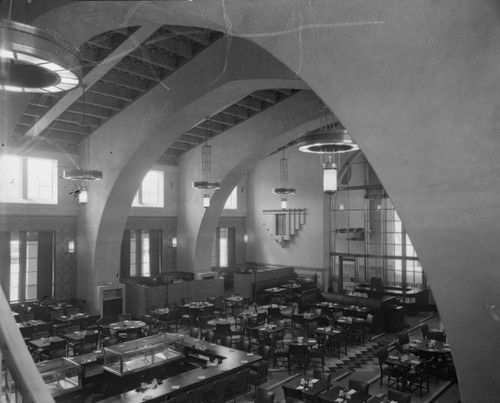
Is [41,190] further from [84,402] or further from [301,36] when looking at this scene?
[301,36]

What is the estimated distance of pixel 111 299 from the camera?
17266 millimetres

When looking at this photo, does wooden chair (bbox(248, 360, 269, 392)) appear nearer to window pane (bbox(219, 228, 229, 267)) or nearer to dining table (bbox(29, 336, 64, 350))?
dining table (bbox(29, 336, 64, 350))

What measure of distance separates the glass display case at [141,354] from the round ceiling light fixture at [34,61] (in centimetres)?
700

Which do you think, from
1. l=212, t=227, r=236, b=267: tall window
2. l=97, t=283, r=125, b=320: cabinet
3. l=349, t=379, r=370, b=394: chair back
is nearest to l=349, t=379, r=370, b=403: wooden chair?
l=349, t=379, r=370, b=394: chair back

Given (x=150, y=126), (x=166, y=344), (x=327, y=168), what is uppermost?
(x=150, y=126)

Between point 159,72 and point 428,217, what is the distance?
11240 mm

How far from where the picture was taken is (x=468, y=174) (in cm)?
365

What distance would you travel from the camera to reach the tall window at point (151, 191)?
831 inches

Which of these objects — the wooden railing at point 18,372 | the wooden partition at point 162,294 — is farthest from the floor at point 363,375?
the wooden railing at point 18,372

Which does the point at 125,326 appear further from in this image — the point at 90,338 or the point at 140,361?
the point at 140,361

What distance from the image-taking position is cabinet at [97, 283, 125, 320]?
1694 centimetres

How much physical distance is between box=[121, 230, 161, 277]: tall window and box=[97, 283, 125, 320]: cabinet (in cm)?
266

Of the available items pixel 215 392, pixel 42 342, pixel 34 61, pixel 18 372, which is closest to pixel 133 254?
pixel 42 342

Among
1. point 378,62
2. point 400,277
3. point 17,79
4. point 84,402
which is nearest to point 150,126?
point 84,402
